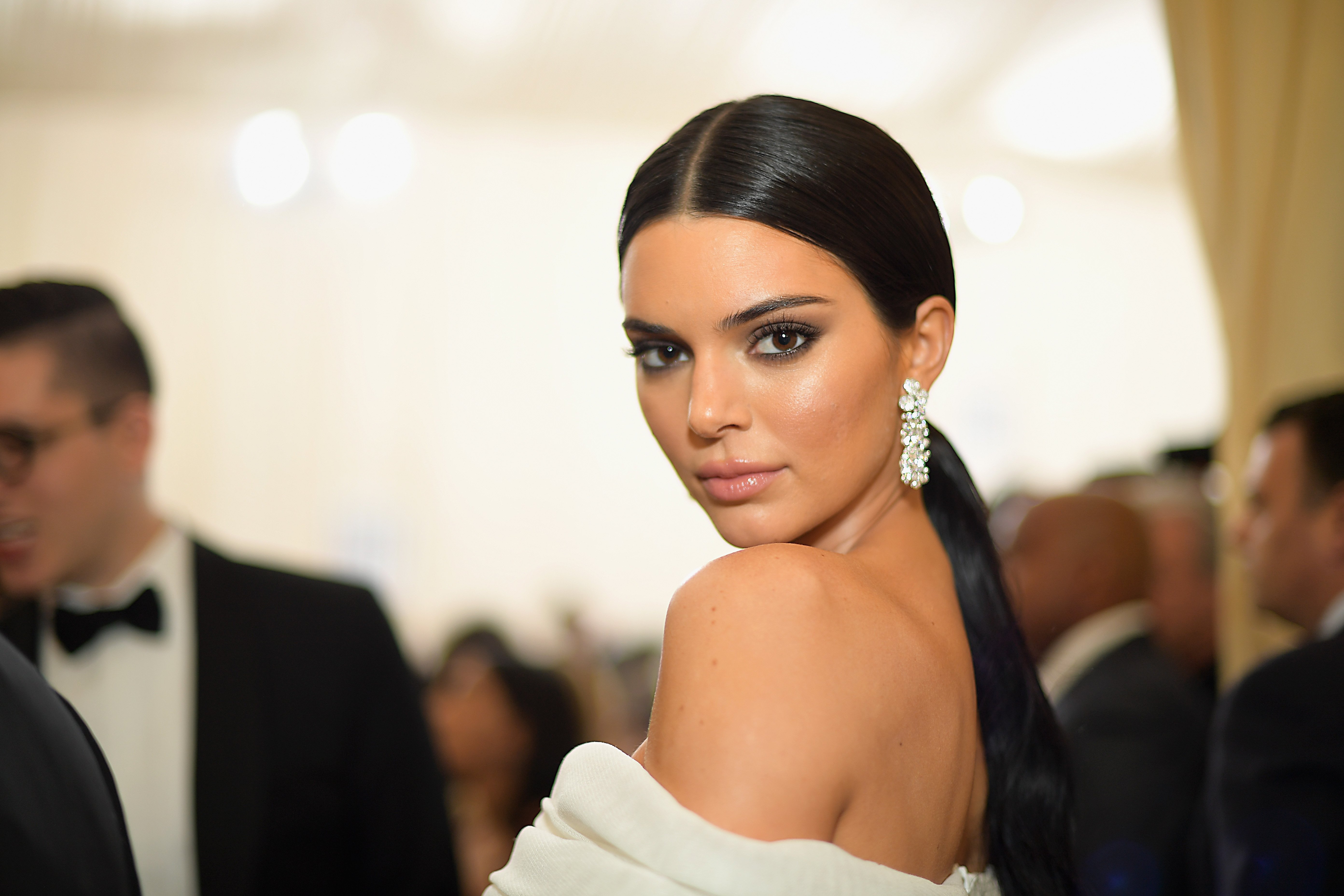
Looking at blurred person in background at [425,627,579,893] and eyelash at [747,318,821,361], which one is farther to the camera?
blurred person in background at [425,627,579,893]

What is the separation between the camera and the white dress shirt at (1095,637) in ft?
10.4

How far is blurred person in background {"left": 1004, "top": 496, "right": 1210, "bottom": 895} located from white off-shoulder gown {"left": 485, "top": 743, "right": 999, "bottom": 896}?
143 cm

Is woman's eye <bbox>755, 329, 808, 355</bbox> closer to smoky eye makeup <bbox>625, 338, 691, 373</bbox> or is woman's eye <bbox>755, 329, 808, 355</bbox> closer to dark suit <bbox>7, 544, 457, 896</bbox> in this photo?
smoky eye makeup <bbox>625, 338, 691, 373</bbox>

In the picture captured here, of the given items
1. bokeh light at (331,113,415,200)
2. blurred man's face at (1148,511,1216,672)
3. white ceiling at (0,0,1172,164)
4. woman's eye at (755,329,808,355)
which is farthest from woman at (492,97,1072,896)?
bokeh light at (331,113,415,200)

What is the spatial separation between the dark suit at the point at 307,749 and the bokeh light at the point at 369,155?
8.46 metres

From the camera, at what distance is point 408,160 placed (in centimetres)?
1067

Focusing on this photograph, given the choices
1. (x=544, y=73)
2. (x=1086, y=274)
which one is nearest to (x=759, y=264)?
(x=544, y=73)

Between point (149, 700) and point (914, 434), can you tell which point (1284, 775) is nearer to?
point (914, 434)

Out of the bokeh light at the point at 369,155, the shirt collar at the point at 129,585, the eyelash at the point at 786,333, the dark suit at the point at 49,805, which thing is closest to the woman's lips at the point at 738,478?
the eyelash at the point at 786,333

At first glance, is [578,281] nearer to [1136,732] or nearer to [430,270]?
[430,270]

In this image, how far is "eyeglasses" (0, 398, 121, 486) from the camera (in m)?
1.61

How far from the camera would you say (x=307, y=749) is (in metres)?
1.96

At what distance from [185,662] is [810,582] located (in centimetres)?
142

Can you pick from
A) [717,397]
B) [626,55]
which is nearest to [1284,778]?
[717,397]
